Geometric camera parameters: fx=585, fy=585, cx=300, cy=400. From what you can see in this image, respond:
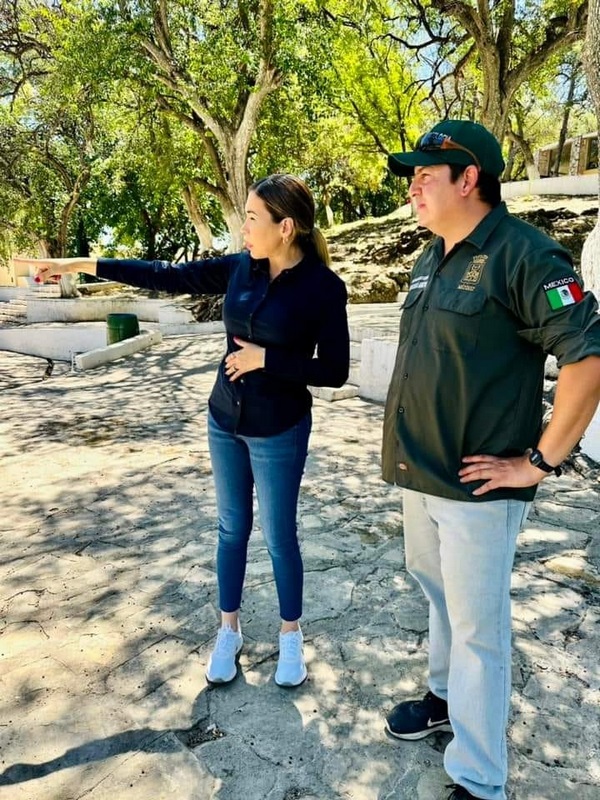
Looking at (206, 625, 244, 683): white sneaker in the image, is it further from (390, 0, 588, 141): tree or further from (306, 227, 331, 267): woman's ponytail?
(390, 0, 588, 141): tree

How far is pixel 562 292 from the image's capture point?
1478 mm

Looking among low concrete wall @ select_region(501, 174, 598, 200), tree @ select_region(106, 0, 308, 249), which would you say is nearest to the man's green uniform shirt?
tree @ select_region(106, 0, 308, 249)

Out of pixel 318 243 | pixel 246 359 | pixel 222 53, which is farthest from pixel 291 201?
pixel 222 53

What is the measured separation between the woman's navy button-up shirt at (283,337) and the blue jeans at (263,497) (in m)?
0.07

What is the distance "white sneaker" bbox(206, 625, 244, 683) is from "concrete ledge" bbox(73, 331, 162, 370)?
8773 mm

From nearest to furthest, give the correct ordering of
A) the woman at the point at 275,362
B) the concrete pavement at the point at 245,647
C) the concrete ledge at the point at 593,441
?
the concrete pavement at the point at 245,647 → the woman at the point at 275,362 → the concrete ledge at the point at 593,441

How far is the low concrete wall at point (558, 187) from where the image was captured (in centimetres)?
2284

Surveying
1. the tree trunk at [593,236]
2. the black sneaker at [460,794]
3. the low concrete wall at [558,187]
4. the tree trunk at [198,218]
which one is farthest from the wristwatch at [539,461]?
the low concrete wall at [558,187]

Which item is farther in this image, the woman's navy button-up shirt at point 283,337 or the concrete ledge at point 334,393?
the concrete ledge at point 334,393

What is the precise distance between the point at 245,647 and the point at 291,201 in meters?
1.98

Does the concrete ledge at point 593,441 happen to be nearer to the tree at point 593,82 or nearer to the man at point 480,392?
the tree at point 593,82

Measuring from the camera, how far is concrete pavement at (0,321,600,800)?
2049 mm

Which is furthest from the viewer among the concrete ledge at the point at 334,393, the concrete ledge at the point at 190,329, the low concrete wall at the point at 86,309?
the low concrete wall at the point at 86,309

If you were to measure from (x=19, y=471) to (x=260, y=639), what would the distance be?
328 cm
